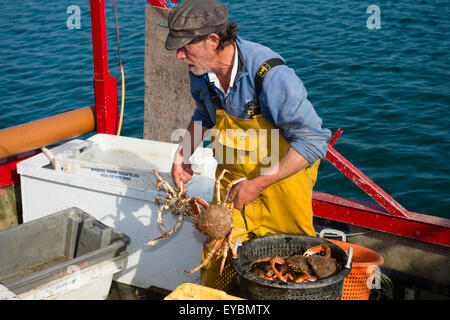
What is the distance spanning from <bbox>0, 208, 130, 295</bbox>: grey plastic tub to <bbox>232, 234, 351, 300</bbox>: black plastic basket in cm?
127

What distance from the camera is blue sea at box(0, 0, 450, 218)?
714cm

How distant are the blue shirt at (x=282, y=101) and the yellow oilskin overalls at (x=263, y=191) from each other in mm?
95

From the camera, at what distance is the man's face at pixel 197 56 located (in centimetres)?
299

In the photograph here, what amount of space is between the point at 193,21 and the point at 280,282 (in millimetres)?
1530

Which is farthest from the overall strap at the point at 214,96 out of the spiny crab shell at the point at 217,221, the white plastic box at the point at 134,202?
A: the white plastic box at the point at 134,202

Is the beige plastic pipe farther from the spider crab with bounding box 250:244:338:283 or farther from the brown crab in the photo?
the spider crab with bounding box 250:244:338:283

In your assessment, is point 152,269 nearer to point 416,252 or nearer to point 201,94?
point 201,94

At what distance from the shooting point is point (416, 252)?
4.34m

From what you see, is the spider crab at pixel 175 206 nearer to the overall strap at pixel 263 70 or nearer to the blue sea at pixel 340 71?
the overall strap at pixel 263 70

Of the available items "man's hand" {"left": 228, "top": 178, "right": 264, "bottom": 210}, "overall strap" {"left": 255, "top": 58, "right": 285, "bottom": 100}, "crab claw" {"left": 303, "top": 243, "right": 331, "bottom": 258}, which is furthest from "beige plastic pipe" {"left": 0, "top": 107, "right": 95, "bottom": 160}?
"crab claw" {"left": 303, "top": 243, "right": 331, "bottom": 258}

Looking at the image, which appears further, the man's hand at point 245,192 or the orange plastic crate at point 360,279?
the orange plastic crate at point 360,279

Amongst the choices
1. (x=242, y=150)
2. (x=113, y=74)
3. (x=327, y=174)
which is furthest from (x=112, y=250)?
(x=113, y=74)

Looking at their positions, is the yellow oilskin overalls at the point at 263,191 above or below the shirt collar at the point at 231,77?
below
